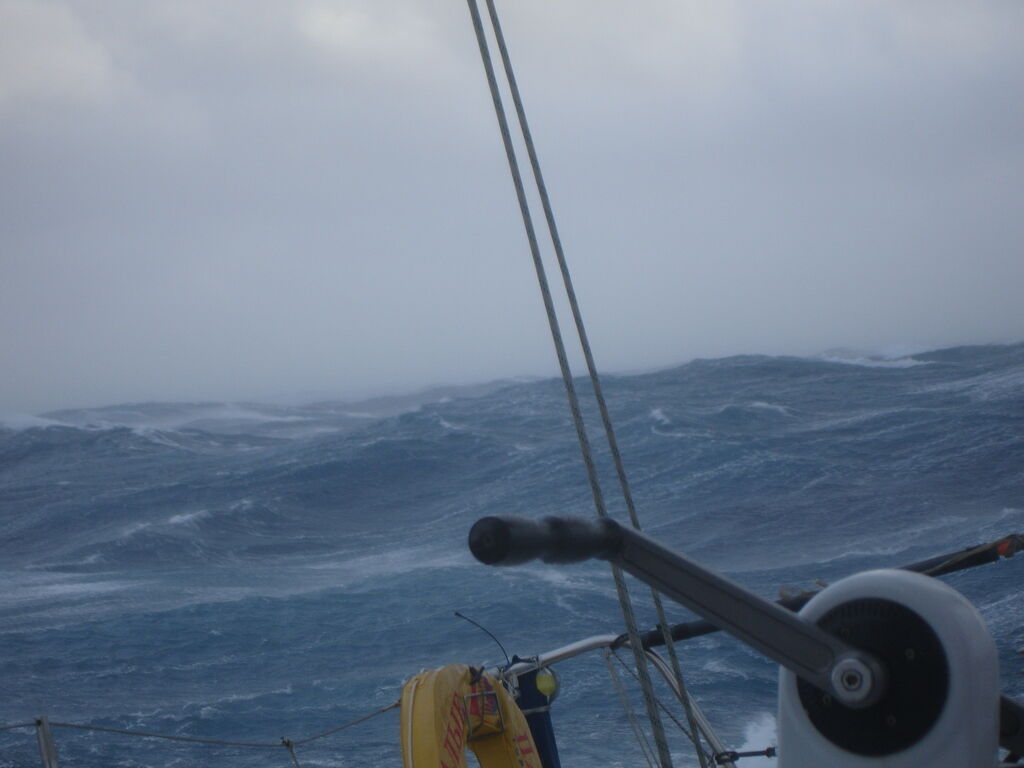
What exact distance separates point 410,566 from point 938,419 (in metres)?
10.8

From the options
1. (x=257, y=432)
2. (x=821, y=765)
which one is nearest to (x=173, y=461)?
(x=257, y=432)

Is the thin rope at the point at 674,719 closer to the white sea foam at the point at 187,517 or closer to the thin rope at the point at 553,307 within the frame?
the thin rope at the point at 553,307

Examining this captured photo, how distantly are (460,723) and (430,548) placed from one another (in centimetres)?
1400

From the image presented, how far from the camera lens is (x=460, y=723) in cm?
350

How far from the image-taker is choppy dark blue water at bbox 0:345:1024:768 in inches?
377

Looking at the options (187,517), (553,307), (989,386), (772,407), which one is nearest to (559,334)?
(553,307)

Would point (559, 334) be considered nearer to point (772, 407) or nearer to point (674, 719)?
point (674, 719)

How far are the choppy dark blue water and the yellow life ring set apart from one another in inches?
113

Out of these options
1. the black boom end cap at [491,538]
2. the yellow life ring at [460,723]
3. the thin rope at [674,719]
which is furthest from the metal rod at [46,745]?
the black boom end cap at [491,538]

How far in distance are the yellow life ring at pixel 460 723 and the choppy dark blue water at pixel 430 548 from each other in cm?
286

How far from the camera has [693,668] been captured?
31.0 ft

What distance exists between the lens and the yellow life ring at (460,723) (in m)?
3.30

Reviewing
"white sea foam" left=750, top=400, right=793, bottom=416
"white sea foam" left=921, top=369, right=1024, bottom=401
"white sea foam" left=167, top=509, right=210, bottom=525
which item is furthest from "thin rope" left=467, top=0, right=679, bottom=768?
"white sea foam" left=750, top=400, right=793, bottom=416

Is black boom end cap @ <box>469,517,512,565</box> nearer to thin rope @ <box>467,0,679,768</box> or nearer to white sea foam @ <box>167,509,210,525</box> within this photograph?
thin rope @ <box>467,0,679,768</box>
